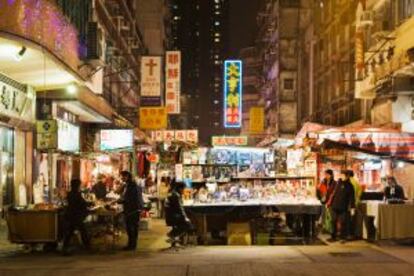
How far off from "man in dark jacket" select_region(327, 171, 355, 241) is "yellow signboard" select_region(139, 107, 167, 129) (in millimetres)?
22145

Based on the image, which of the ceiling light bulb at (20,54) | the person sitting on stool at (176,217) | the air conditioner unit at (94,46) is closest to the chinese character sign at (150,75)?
the air conditioner unit at (94,46)

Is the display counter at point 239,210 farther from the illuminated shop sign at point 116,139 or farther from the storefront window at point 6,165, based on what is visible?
the illuminated shop sign at point 116,139

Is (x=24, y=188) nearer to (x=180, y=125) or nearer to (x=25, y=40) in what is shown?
(x=25, y=40)

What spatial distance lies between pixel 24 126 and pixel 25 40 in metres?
6.08

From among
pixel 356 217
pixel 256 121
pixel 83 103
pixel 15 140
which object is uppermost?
pixel 256 121

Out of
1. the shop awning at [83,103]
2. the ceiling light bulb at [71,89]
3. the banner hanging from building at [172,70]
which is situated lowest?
the shop awning at [83,103]

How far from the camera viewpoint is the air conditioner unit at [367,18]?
91.6 feet

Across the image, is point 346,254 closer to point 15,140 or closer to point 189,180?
point 189,180

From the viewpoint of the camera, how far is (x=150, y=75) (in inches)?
1523

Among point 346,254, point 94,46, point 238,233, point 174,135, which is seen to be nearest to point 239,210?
point 238,233

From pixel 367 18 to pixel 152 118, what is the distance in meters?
15.5

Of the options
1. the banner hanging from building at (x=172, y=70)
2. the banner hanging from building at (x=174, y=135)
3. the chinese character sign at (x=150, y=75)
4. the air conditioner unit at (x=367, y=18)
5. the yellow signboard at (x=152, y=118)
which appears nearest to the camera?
the air conditioner unit at (x=367, y=18)

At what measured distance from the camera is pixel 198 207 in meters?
18.0

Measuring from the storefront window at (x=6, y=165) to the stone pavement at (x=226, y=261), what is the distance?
4.42 m
